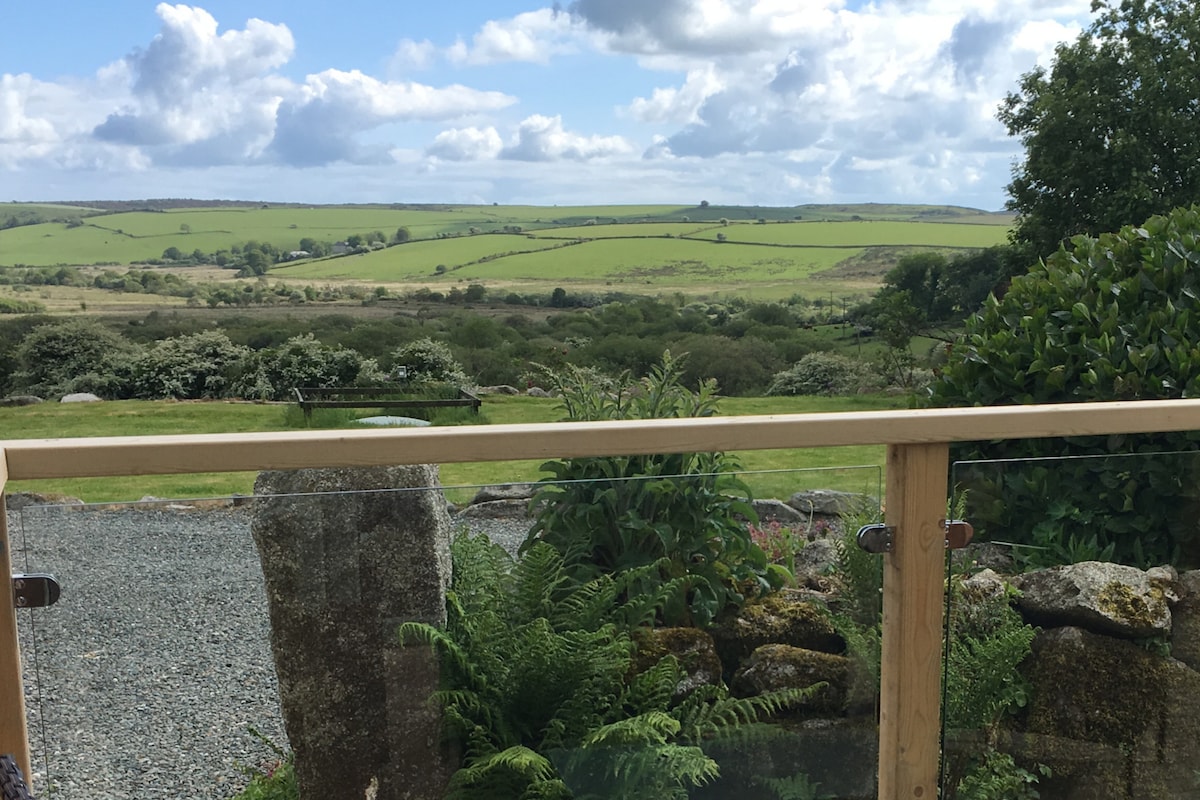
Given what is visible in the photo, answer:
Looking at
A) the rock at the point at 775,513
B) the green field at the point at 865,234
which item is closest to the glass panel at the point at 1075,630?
the rock at the point at 775,513

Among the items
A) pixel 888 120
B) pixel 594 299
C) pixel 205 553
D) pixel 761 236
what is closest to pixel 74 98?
pixel 594 299

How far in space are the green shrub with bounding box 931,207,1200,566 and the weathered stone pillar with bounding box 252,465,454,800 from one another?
92cm

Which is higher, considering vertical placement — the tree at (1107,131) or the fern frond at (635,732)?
the tree at (1107,131)

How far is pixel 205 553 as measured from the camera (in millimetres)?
1598

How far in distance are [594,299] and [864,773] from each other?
2924 centimetres

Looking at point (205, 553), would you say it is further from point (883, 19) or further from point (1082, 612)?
point (883, 19)

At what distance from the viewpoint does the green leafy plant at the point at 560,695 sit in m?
1.64

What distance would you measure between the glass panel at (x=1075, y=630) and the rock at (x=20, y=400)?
23.6m

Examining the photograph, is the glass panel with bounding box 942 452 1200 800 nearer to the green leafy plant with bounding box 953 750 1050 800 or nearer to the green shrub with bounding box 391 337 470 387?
the green leafy plant with bounding box 953 750 1050 800

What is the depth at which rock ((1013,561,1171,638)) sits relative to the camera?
1.82m

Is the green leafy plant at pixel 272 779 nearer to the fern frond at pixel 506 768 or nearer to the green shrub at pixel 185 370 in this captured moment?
the fern frond at pixel 506 768

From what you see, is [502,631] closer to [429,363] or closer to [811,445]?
[811,445]

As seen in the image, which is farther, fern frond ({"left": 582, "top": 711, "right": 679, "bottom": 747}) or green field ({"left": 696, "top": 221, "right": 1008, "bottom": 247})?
green field ({"left": 696, "top": 221, "right": 1008, "bottom": 247})

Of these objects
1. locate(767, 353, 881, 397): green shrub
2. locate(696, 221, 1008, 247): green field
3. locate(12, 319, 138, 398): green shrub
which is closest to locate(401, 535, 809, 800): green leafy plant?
locate(767, 353, 881, 397): green shrub
